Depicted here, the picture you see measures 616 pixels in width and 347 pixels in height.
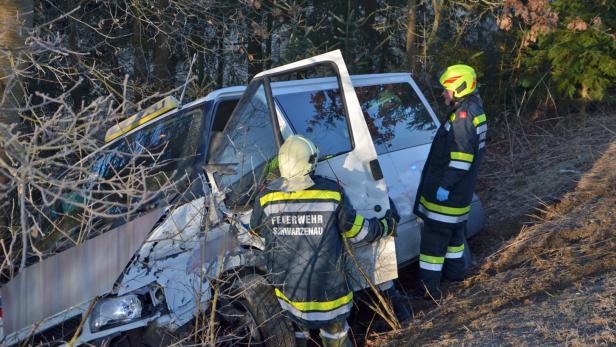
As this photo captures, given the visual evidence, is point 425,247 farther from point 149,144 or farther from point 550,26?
point 550,26

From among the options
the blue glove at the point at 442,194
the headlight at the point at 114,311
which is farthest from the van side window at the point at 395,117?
the headlight at the point at 114,311

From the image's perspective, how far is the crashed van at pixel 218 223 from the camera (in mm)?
3791

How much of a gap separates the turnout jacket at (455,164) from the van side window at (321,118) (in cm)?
94

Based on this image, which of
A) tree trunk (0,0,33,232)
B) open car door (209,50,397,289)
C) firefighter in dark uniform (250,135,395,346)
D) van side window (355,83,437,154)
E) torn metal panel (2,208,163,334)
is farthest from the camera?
van side window (355,83,437,154)

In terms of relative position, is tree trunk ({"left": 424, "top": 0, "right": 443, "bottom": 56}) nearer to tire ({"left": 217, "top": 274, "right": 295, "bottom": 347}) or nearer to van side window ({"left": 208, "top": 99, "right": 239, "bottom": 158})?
van side window ({"left": 208, "top": 99, "right": 239, "bottom": 158})

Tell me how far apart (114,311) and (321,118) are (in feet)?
6.67

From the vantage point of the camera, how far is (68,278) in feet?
12.4

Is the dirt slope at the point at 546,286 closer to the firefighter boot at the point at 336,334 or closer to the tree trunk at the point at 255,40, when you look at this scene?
the firefighter boot at the point at 336,334

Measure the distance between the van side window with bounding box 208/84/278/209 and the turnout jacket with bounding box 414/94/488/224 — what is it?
144cm

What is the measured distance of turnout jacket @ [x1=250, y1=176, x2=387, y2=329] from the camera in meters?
4.16

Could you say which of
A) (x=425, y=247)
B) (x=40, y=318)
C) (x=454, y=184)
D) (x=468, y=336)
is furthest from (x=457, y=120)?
(x=40, y=318)

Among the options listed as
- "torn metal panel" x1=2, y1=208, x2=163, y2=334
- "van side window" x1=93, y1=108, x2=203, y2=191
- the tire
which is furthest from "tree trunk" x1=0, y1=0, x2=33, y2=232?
the tire

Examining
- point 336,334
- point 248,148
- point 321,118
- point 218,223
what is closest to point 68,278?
point 218,223

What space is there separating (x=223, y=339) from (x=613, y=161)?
5.79m
